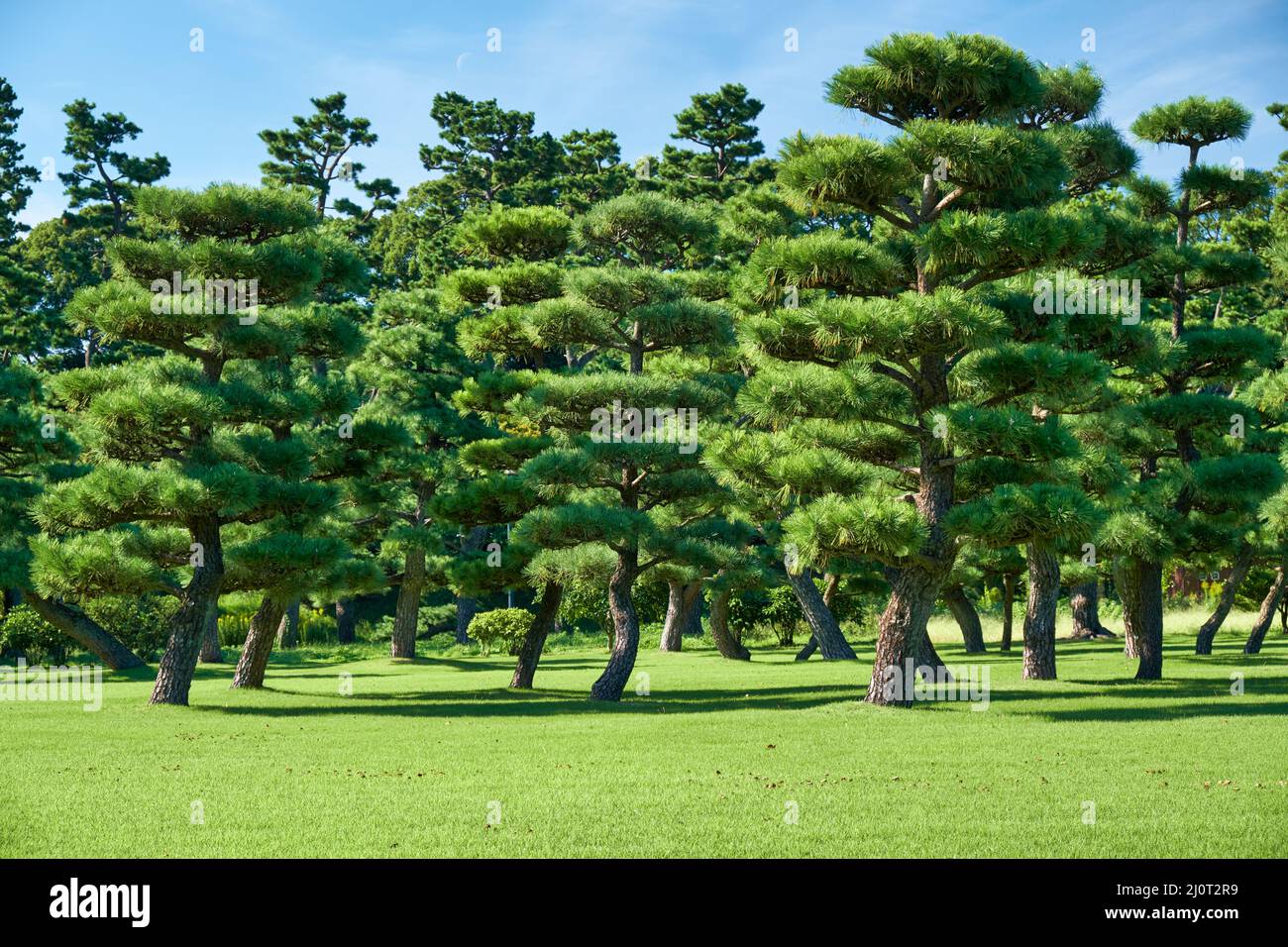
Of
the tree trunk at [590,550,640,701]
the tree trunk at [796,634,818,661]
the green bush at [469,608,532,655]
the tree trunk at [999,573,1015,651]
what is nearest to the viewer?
the tree trunk at [590,550,640,701]

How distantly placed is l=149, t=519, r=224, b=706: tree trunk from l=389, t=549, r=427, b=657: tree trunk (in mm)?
10320

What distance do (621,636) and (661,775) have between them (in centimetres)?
767

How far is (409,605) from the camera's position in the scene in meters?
27.1

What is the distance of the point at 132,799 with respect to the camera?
863 cm

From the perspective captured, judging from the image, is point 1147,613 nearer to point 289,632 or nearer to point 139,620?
point 139,620

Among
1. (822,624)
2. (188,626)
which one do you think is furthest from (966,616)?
(188,626)

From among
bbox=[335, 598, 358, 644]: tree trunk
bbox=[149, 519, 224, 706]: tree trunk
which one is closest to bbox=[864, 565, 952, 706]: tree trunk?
bbox=[149, 519, 224, 706]: tree trunk

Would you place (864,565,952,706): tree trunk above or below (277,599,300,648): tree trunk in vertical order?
above

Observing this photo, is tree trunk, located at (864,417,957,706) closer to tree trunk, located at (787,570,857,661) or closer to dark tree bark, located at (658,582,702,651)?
→ tree trunk, located at (787,570,857,661)

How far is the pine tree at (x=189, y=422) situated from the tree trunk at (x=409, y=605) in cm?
980

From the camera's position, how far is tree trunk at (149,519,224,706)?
15.8 meters
